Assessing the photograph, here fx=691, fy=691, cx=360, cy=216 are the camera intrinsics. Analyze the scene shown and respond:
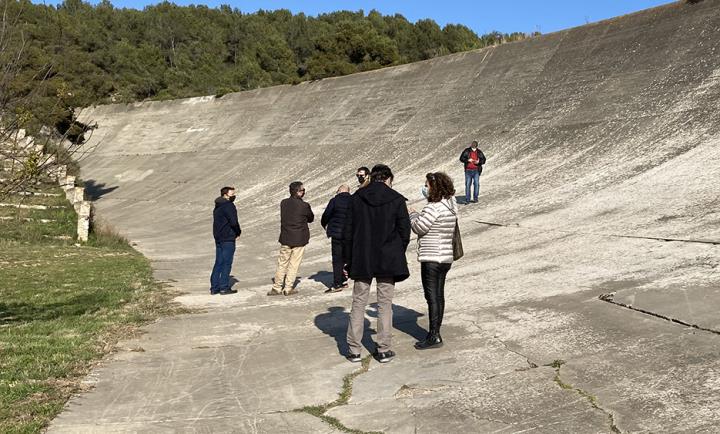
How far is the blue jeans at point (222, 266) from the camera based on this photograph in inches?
424

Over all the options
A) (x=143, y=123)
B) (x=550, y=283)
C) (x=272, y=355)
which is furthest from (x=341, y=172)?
(x=143, y=123)

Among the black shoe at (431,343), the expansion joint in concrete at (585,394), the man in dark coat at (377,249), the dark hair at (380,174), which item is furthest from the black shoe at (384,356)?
the dark hair at (380,174)

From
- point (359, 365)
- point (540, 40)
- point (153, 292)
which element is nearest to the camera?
point (359, 365)

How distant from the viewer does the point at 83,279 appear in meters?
12.1

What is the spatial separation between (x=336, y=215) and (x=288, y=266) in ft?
3.50

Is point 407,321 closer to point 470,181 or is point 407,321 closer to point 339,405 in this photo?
point 339,405

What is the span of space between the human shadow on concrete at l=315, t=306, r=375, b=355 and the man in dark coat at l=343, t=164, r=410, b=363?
1.60ft

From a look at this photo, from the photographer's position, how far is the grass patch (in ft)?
17.9

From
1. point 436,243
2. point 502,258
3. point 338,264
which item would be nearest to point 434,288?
point 436,243

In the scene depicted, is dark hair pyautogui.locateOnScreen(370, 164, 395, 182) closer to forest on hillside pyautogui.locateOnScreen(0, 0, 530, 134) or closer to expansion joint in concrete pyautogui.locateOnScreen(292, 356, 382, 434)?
expansion joint in concrete pyautogui.locateOnScreen(292, 356, 382, 434)

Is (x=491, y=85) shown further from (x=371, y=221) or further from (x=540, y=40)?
(x=371, y=221)

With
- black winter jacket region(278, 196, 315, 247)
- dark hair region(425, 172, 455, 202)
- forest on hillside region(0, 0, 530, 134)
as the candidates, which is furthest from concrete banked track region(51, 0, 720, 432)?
forest on hillside region(0, 0, 530, 134)

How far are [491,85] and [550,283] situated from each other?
18569mm

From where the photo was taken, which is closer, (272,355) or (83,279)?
(272,355)
